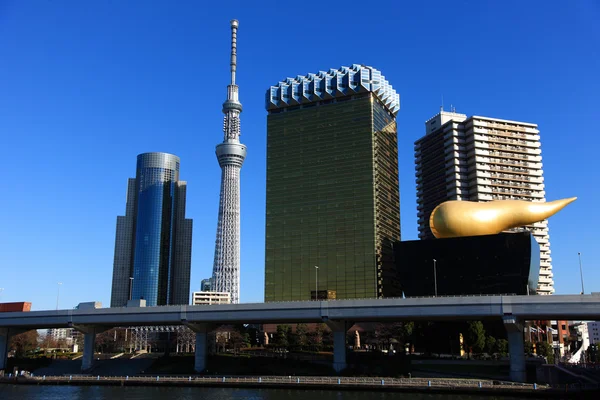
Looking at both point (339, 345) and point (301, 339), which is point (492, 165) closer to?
point (301, 339)

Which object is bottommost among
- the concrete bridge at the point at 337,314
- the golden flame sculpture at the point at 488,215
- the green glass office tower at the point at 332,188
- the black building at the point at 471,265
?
the concrete bridge at the point at 337,314

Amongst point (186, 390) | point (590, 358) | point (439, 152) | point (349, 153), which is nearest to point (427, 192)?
point (439, 152)

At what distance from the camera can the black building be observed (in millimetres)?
97188

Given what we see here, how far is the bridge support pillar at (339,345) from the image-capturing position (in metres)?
83.4

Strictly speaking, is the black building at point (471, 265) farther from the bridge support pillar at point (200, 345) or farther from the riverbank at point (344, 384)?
the bridge support pillar at point (200, 345)

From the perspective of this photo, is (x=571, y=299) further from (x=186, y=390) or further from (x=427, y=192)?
(x=427, y=192)

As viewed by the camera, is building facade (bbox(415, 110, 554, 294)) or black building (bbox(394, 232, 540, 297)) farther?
building facade (bbox(415, 110, 554, 294))

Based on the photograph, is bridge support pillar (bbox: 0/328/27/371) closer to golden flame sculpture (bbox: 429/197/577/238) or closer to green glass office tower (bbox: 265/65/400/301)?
green glass office tower (bbox: 265/65/400/301)

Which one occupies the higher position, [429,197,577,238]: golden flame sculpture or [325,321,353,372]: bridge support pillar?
[429,197,577,238]: golden flame sculpture

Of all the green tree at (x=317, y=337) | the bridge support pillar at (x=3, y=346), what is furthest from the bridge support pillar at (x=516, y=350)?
the bridge support pillar at (x=3, y=346)

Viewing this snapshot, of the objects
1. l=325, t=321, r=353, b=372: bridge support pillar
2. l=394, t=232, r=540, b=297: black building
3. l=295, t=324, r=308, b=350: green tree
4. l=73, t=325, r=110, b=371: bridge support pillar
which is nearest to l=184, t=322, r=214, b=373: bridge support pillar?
l=73, t=325, r=110, b=371: bridge support pillar

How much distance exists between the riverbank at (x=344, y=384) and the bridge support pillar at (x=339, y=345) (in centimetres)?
809

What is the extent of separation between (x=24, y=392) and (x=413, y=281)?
2487 inches

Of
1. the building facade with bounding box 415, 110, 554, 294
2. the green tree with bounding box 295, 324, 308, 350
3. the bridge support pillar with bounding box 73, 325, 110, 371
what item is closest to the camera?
the bridge support pillar with bounding box 73, 325, 110, 371
